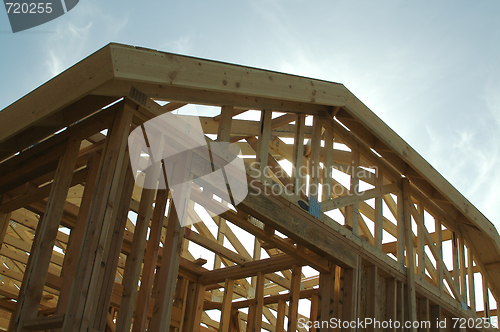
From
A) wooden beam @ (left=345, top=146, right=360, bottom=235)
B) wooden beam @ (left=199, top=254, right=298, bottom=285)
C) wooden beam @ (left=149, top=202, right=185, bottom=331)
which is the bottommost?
wooden beam @ (left=149, top=202, right=185, bottom=331)

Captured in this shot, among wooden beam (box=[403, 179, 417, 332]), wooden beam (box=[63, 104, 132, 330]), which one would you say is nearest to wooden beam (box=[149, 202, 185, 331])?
wooden beam (box=[63, 104, 132, 330])

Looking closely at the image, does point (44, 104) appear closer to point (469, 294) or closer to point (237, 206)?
point (237, 206)

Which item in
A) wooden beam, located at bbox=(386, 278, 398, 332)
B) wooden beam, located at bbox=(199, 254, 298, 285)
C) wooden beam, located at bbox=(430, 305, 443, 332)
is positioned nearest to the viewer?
wooden beam, located at bbox=(386, 278, 398, 332)

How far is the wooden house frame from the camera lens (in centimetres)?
464

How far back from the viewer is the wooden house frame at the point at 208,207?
4.64 meters

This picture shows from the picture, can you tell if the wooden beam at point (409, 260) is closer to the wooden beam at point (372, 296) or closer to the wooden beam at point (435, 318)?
the wooden beam at point (435, 318)

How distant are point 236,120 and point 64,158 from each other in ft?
10.3

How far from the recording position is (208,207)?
6918mm

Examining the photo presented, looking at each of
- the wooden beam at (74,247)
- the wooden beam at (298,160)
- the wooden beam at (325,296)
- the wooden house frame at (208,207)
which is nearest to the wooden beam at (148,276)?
the wooden house frame at (208,207)

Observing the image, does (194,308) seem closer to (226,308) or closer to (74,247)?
(226,308)

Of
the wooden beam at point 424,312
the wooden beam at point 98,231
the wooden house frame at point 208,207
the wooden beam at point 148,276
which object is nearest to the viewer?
the wooden beam at point 98,231

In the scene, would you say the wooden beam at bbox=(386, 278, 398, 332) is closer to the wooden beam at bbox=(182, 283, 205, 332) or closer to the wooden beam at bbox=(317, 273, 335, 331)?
the wooden beam at bbox=(317, 273, 335, 331)

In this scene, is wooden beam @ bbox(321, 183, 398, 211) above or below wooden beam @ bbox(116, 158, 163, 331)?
above

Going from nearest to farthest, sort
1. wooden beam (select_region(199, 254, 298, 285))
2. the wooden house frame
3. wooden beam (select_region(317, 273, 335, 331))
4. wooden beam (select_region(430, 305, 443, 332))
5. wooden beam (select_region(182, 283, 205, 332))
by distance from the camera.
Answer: the wooden house frame, wooden beam (select_region(317, 273, 335, 331)), wooden beam (select_region(430, 305, 443, 332)), wooden beam (select_region(199, 254, 298, 285)), wooden beam (select_region(182, 283, 205, 332))
